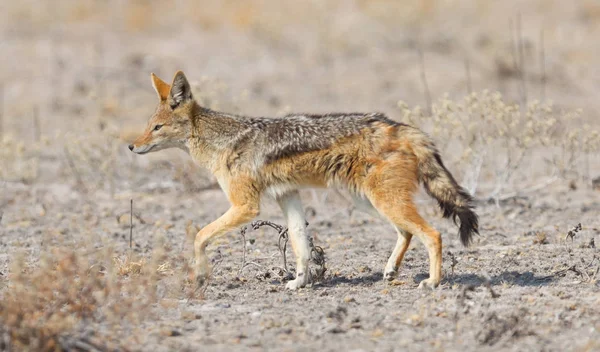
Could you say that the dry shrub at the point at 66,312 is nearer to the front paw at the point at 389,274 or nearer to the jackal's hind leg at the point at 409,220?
the jackal's hind leg at the point at 409,220

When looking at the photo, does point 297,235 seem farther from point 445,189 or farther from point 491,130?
point 491,130

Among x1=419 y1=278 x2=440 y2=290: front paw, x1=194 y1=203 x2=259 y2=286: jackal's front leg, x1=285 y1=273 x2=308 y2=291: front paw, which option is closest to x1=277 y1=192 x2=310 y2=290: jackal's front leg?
x1=285 y1=273 x2=308 y2=291: front paw

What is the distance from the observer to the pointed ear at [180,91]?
319 inches

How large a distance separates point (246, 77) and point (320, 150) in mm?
12254

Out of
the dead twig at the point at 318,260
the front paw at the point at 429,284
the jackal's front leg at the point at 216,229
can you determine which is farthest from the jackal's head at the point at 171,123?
the front paw at the point at 429,284

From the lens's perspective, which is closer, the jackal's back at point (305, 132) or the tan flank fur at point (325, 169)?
the tan flank fur at point (325, 169)

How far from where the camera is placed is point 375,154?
7.21 m

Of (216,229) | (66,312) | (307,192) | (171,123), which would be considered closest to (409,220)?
(216,229)

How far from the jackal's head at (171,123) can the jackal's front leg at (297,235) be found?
43.2 inches

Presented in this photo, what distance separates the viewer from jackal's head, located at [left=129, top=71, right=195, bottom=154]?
8.10 meters

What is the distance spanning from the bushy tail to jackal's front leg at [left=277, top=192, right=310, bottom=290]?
108 centimetres

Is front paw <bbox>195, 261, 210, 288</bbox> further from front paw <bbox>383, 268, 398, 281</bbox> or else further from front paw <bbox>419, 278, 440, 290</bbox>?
front paw <bbox>419, 278, 440, 290</bbox>

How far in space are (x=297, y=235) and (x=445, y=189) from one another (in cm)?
128

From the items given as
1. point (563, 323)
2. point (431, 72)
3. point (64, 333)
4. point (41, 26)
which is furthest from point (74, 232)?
point (41, 26)
